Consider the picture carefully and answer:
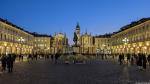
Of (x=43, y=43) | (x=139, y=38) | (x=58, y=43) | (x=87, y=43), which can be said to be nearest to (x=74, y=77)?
(x=139, y=38)

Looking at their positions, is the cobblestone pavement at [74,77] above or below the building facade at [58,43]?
below

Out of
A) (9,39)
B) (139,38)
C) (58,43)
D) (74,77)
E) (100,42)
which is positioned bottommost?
(74,77)

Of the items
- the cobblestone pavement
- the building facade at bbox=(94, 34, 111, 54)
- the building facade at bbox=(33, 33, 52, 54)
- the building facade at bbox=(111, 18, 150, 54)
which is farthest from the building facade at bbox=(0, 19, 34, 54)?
the building facade at bbox=(94, 34, 111, 54)

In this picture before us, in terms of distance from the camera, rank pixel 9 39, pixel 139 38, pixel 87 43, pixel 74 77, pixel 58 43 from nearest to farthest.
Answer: pixel 74 77, pixel 139 38, pixel 9 39, pixel 87 43, pixel 58 43

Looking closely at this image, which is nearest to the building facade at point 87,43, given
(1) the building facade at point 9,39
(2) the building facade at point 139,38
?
(1) the building facade at point 9,39

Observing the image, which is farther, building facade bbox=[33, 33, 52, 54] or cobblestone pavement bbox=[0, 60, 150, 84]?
building facade bbox=[33, 33, 52, 54]

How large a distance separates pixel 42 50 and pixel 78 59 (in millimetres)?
130000

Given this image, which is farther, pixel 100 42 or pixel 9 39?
pixel 100 42

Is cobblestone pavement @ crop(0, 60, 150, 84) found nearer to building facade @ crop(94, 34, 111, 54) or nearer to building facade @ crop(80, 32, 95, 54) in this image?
building facade @ crop(94, 34, 111, 54)

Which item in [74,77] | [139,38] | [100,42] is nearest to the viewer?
[74,77]

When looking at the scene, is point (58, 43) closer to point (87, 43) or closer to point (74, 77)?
point (87, 43)

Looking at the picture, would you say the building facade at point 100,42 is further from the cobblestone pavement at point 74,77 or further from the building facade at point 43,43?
the cobblestone pavement at point 74,77

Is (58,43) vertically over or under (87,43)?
over

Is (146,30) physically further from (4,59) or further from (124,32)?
(4,59)
